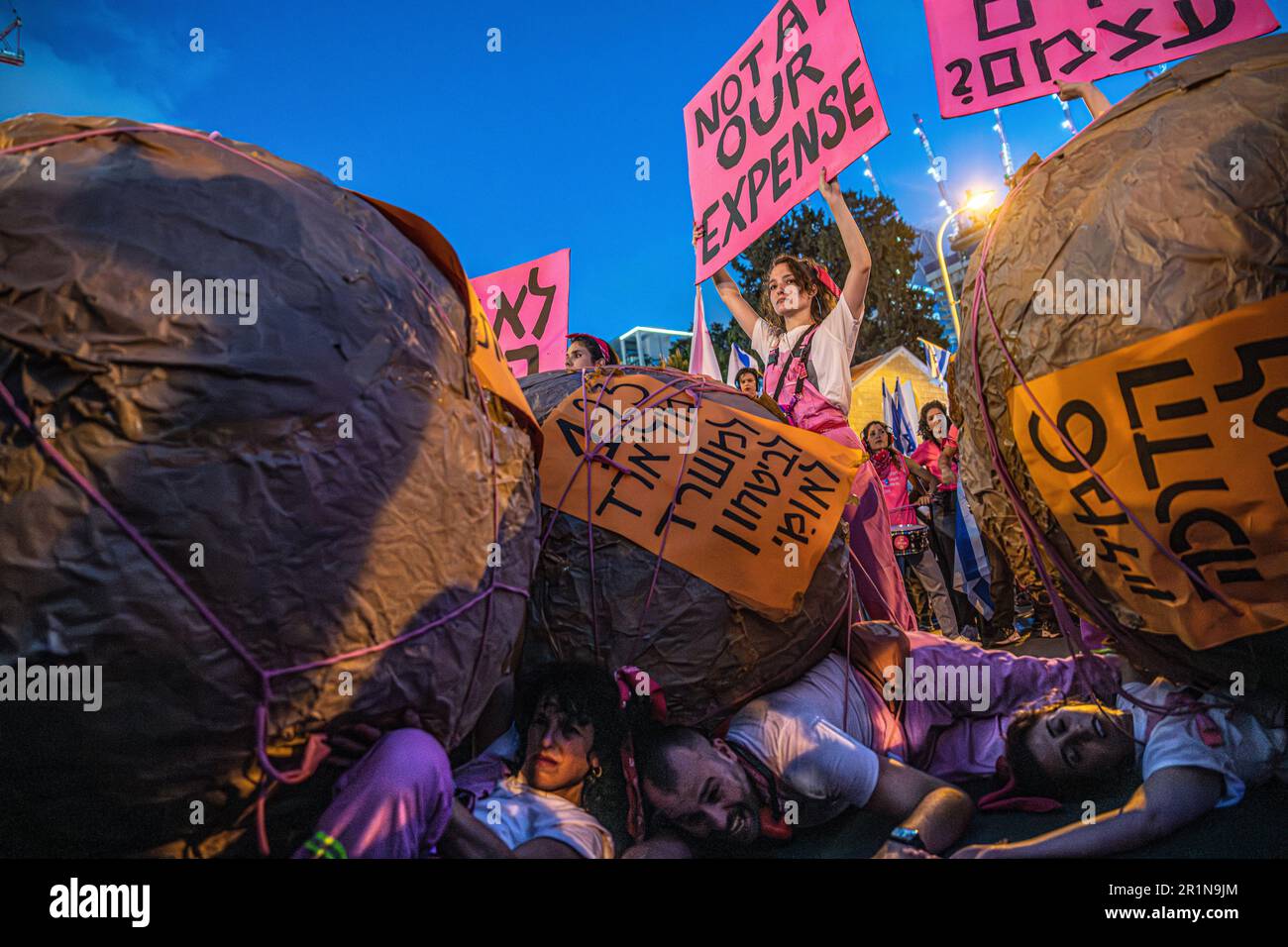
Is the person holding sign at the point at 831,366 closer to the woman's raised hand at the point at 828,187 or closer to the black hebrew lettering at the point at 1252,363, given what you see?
the woman's raised hand at the point at 828,187

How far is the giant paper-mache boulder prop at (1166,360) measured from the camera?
4.71ft

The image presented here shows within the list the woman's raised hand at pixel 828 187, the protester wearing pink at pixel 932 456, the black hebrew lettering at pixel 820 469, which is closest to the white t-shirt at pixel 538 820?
the black hebrew lettering at pixel 820 469

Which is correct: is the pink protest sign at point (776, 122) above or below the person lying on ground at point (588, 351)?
above

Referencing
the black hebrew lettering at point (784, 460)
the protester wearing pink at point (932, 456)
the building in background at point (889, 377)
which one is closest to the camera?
the black hebrew lettering at point (784, 460)

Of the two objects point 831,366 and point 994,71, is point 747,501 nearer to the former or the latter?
point 831,366

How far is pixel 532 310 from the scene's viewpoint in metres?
4.99

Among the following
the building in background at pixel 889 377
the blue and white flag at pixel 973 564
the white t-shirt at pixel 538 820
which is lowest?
the white t-shirt at pixel 538 820

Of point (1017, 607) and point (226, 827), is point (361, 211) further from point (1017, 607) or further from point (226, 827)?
point (1017, 607)

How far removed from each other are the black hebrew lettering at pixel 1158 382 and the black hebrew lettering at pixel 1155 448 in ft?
0.12

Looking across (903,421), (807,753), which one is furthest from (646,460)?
(903,421)

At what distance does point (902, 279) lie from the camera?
18.3 metres

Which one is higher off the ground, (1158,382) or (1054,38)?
(1054,38)

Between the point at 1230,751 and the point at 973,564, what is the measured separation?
3054 millimetres

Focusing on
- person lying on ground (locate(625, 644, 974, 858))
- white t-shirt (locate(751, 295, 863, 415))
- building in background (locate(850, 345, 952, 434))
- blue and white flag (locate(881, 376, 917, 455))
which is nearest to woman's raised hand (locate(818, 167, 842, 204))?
white t-shirt (locate(751, 295, 863, 415))
